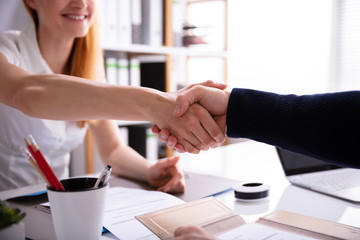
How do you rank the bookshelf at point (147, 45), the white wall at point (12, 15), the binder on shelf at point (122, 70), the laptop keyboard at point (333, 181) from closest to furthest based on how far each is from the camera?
the laptop keyboard at point (333, 181) → the white wall at point (12, 15) → the bookshelf at point (147, 45) → the binder on shelf at point (122, 70)

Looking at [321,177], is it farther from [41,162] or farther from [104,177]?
[41,162]

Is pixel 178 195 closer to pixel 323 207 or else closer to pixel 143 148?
pixel 323 207

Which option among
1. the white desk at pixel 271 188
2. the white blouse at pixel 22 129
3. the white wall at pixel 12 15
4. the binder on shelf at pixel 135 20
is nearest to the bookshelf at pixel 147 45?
the binder on shelf at pixel 135 20

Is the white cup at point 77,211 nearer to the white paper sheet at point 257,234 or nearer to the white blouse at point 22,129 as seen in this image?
the white paper sheet at point 257,234

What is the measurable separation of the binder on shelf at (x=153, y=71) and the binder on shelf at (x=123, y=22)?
26 cm

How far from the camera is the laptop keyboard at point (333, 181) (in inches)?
37.8

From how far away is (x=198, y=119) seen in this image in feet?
3.38

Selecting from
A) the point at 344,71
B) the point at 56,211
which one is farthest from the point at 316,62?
the point at 56,211

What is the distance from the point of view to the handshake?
101 centimetres

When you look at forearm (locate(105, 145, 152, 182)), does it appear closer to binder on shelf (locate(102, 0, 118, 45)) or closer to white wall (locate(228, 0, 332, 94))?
binder on shelf (locate(102, 0, 118, 45))

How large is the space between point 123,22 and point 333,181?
153 cm

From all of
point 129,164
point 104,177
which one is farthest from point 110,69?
point 104,177

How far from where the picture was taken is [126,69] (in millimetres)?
2135

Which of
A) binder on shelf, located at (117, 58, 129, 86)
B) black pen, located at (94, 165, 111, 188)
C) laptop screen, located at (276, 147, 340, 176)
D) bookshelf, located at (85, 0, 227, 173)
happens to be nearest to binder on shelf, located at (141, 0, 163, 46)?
bookshelf, located at (85, 0, 227, 173)
